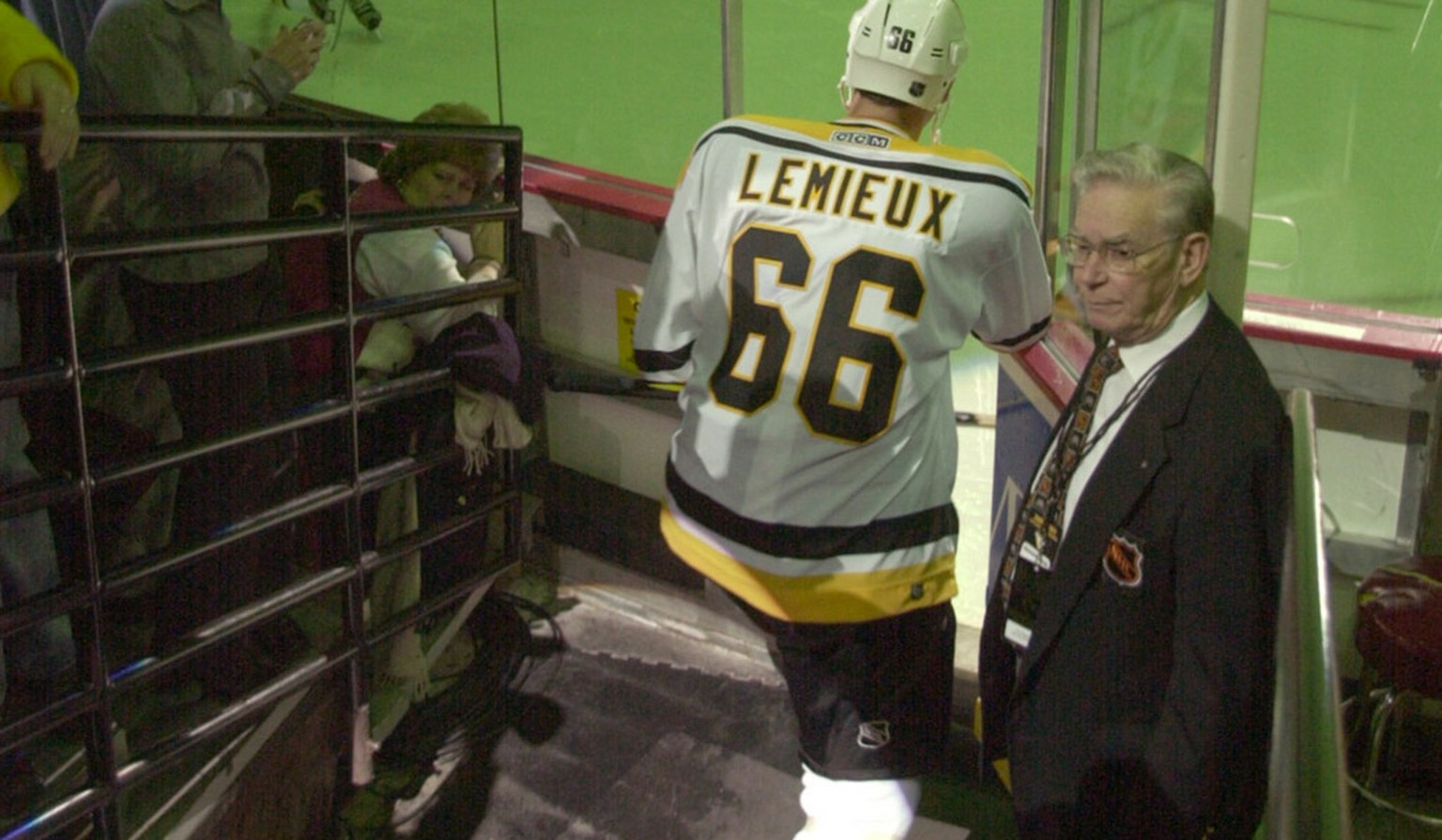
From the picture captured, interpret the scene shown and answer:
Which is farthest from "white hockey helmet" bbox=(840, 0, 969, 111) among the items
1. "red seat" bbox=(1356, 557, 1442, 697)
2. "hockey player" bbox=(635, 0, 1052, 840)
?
"red seat" bbox=(1356, 557, 1442, 697)

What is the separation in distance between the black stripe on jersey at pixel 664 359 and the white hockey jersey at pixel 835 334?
0.09 meters

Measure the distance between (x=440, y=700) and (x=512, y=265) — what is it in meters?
1.13

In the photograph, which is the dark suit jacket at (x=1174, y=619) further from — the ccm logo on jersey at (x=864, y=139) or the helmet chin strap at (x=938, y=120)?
the helmet chin strap at (x=938, y=120)

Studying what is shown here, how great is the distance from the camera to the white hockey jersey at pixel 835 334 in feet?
6.57

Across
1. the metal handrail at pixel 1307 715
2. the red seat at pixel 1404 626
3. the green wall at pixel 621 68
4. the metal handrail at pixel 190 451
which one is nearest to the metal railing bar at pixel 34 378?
the metal handrail at pixel 190 451

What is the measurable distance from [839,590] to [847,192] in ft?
2.23

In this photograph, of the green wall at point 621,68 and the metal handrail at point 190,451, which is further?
the green wall at point 621,68

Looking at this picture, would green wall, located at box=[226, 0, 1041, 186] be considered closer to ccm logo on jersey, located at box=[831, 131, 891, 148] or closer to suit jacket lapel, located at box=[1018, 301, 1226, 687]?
ccm logo on jersey, located at box=[831, 131, 891, 148]

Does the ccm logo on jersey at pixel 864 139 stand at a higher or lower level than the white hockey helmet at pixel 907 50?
lower

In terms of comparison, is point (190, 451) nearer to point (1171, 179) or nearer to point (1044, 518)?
point (1044, 518)

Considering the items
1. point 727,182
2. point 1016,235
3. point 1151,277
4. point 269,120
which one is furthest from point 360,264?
point 1151,277

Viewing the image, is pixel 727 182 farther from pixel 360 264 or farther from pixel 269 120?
pixel 360 264

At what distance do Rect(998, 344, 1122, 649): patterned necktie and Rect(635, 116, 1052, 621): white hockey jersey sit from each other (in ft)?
0.77

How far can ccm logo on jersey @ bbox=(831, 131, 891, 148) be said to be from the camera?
2.04 metres
